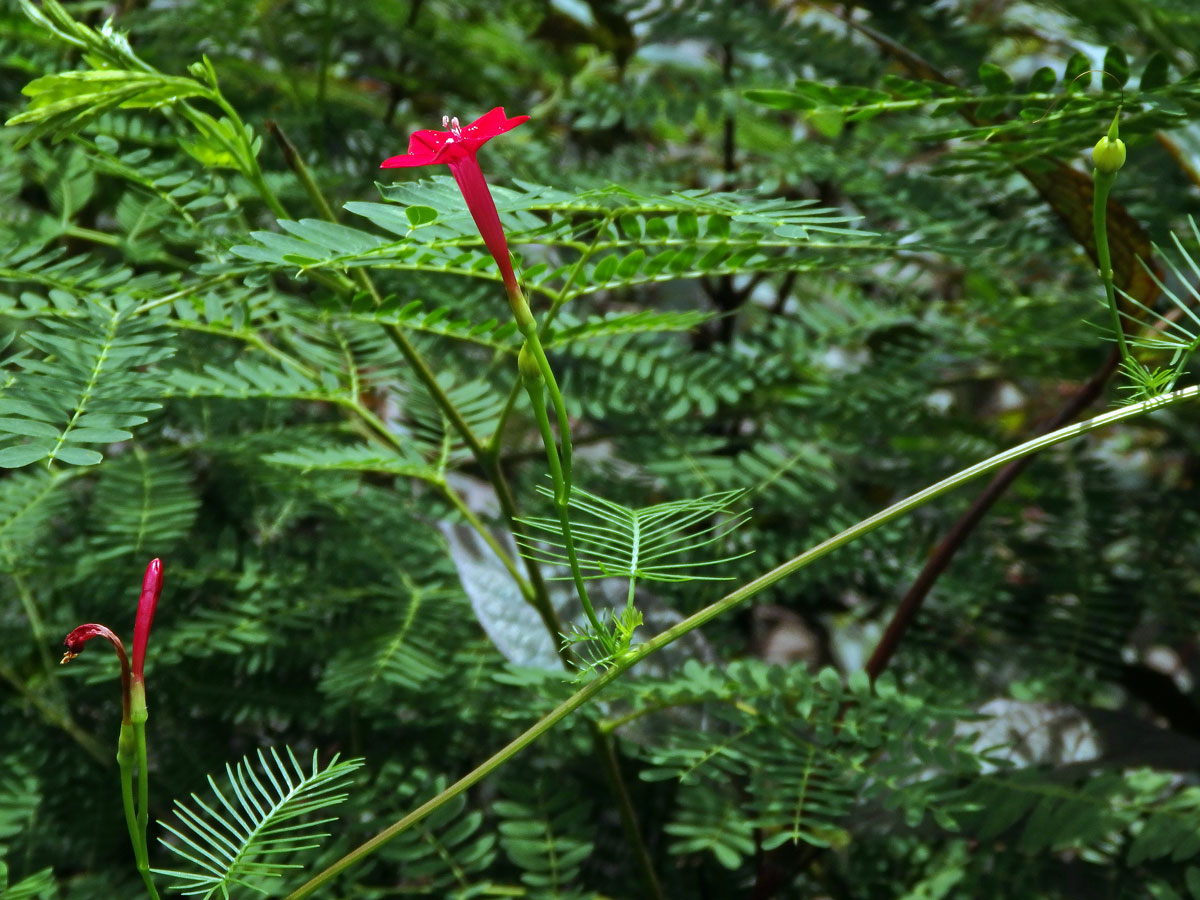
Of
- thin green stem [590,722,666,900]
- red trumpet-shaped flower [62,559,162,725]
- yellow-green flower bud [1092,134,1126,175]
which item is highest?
yellow-green flower bud [1092,134,1126,175]

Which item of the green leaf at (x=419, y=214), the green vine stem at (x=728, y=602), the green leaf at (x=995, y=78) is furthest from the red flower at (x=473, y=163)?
the green leaf at (x=995, y=78)

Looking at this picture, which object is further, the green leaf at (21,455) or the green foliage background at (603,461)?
the green foliage background at (603,461)

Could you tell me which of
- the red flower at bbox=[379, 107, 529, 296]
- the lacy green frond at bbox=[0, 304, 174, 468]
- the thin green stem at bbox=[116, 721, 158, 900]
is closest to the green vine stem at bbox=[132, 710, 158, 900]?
the thin green stem at bbox=[116, 721, 158, 900]

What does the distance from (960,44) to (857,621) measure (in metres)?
0.58

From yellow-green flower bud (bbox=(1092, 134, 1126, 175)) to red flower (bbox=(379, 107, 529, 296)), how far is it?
0.72ft

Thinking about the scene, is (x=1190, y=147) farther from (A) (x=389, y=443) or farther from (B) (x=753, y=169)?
(A) (x=389, y=443)

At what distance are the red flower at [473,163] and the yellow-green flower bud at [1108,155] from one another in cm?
22

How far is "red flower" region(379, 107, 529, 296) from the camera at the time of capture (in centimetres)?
40

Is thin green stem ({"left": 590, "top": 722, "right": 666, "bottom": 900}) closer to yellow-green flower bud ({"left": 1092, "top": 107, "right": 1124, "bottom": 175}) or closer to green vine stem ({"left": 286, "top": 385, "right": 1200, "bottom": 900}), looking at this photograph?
green vine stem ({"left": 286, "top": 385, "right": 1200, "bottom": 900})

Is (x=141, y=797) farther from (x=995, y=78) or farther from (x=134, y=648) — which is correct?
(x=995, y=78)

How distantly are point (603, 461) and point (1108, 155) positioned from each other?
0.60 metres

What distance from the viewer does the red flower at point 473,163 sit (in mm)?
400

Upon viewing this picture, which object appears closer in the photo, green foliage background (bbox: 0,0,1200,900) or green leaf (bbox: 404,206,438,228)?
green leaf (bbox: 404,206,438,228)

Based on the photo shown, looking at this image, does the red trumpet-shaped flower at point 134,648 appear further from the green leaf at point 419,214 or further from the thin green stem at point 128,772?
the green leaf at point 419,214
